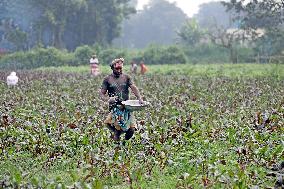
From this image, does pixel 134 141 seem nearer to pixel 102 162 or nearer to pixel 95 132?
pixel 95 132

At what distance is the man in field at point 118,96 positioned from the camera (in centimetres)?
923

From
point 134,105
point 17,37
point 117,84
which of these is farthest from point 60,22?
point 134,105

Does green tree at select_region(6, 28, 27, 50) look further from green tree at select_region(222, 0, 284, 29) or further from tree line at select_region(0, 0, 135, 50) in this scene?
green tree at select_region(222, 0, 284, 29)

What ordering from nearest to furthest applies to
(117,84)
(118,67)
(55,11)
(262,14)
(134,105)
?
(134,105) → (118,67) → (117,84) → (262,14) → (55,11)

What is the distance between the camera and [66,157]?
349 inches

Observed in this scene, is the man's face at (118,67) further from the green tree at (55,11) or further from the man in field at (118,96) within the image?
the green tree at (55,11)

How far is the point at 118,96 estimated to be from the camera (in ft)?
30.6

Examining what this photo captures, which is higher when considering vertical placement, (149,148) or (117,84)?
(117,84)

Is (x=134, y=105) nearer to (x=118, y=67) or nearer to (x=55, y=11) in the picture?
(x=118, y=67)

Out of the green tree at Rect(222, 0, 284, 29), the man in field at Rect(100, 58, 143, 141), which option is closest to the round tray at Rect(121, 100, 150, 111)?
the man in field at Rect(100, 58, 143, 141)

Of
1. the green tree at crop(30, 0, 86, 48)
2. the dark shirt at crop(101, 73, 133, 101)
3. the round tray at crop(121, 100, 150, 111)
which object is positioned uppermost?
the green tree at crop(30, 0, 86, 48)

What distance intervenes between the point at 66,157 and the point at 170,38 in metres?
75.7

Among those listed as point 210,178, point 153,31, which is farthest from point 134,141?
point 153,31

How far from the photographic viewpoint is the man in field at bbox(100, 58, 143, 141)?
363 inches
